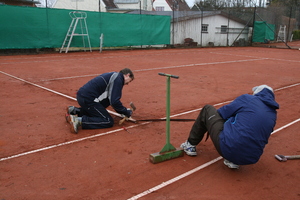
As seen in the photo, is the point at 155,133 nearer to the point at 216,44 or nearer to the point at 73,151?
the point at 73,151

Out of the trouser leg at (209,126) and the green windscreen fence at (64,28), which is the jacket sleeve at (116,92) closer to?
the trouser leg at (209,126)

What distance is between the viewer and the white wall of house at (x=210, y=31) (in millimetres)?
25688

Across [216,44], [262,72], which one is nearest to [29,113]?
[262,72]

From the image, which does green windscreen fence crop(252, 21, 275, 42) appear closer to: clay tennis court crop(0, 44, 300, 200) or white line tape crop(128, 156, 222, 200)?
clay tennis court crop(0, 44, 300, 200)

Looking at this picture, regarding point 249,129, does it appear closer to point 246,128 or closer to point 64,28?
point 246,128

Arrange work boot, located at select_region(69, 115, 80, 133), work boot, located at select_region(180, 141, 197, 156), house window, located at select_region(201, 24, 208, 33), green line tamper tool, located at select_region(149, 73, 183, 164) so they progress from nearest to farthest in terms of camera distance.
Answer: green line tamper tool, located at select_region(149, 73, 183, 164) < work boot, located at select_region(180, 141, 197, 156) < work boot, located at select_region(69, 115, 80, 133) < house window, located at select_region(201, 24, 208, 33)

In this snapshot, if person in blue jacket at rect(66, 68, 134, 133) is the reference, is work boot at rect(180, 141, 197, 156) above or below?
below

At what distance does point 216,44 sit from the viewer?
93.5 ft

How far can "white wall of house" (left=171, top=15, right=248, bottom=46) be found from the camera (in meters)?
25.7

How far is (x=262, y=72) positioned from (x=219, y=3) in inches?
1519

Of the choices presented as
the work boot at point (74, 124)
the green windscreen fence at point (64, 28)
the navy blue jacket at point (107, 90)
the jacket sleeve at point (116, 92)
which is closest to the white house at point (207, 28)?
the green windscreen fence at point (64, 28)

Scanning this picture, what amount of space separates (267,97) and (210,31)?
26174 mm

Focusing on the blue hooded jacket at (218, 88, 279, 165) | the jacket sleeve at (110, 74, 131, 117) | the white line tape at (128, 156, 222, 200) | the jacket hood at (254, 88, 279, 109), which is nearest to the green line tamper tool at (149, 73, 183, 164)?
the white line tape at (128, 156, 222, 200)

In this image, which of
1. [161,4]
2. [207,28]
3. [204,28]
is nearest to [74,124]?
[204,28]
